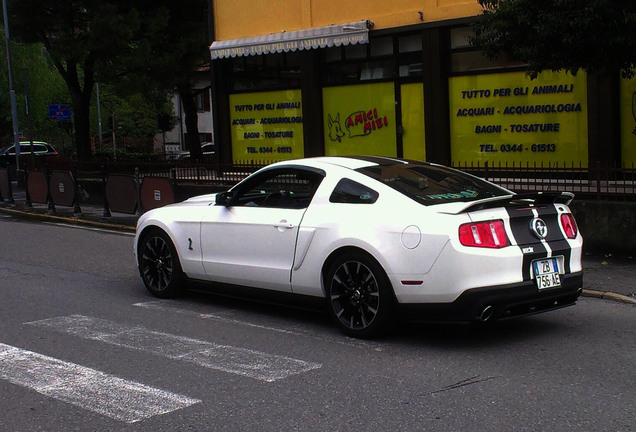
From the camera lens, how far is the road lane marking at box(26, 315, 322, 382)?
234 inches

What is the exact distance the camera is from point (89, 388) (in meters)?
5.55

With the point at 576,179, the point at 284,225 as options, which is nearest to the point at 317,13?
the point at 576,179

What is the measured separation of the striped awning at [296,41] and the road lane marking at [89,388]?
1173cm

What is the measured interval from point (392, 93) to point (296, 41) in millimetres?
2460

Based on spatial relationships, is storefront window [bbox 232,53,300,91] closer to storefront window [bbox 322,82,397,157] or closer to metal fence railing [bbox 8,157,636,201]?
storefront window [bbox 322,82,397,157]

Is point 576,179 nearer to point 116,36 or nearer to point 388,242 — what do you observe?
point 388,242

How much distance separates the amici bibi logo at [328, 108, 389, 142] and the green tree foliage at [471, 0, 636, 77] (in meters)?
6.32

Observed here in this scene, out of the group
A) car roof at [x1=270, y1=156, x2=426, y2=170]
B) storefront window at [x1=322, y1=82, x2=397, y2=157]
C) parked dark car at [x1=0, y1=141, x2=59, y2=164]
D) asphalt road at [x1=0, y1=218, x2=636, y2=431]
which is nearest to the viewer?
asphalt road at [x1=0, y1=218, x2=636, y2=431]

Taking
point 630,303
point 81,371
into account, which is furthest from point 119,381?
point 630,303

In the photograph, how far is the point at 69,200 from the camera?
60.5 ft

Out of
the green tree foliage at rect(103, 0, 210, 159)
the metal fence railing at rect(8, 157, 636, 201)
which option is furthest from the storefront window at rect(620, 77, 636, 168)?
the green tree foliage at rect(103, 0, 210, 159)

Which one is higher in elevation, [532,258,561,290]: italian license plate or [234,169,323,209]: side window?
[234,169,323,209]: side window

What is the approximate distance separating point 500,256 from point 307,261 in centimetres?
179

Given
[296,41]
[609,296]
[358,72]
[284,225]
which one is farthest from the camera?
[358,72]
